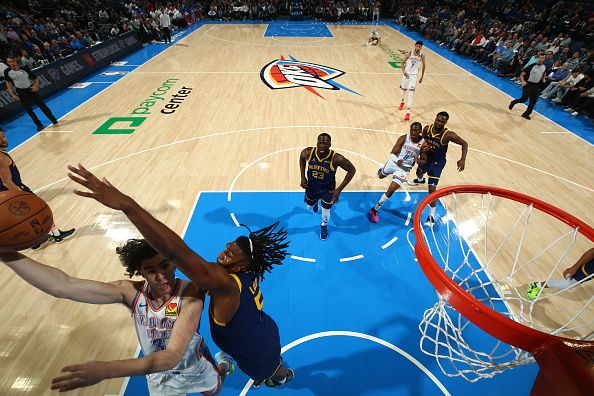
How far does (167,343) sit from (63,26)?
17366 millimetres

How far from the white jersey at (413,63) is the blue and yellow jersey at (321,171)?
5655 mm

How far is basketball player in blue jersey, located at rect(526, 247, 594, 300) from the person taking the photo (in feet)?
11.6

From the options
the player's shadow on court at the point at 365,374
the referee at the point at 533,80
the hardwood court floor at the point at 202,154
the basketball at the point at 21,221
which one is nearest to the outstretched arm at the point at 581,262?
the hardwood court floor at the point at 202,154

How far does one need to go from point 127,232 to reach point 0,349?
2.05 m

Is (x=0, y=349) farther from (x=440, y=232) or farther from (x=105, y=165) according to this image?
(x=440, y=232)

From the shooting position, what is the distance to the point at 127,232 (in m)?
5.18

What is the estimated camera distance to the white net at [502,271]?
3.63 m

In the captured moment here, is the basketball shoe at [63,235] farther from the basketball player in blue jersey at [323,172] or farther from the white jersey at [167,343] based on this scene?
the basketball player in blue jersey at [323,172]

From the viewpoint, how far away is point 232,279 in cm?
195

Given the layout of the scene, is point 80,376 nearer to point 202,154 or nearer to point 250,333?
point 250,333

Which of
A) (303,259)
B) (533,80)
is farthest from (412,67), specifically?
(303,259)

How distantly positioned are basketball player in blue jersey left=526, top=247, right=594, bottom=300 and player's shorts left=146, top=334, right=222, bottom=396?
3.64 meters

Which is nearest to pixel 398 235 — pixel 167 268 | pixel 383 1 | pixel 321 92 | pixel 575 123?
pixel 167 268

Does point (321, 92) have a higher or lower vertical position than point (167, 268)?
lower
